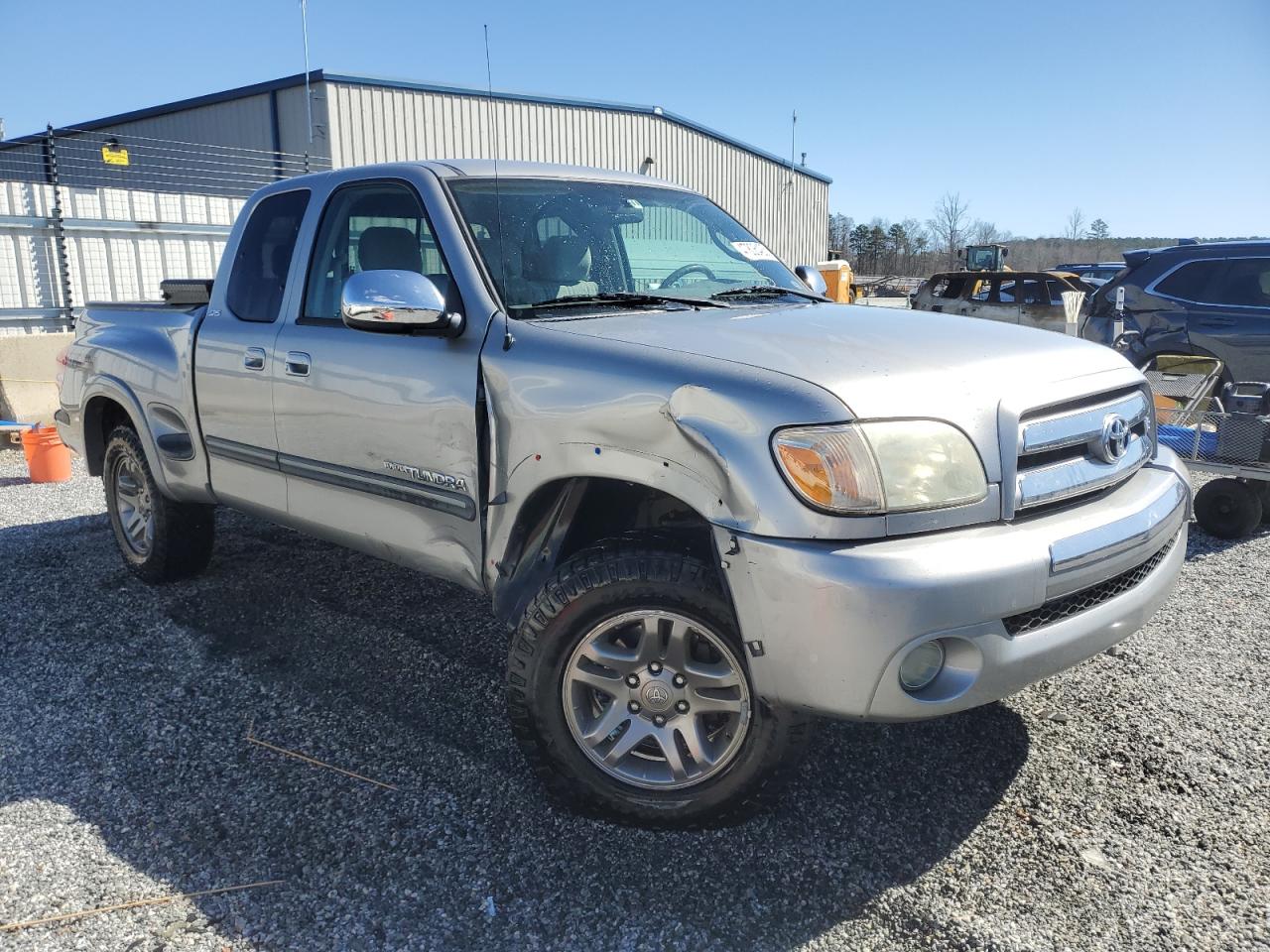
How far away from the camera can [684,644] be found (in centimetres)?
262

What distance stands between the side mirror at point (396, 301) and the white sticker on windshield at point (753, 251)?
144 cm

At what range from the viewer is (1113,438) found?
2.76 m

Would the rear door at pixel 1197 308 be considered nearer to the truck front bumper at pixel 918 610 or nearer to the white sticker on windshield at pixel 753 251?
the white sticker on windshield at pixel 753 251

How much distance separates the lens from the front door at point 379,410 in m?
3.05

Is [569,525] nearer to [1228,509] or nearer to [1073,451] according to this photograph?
[1073,451]

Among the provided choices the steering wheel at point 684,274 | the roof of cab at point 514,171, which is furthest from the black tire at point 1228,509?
the roof of cab at point 514,171

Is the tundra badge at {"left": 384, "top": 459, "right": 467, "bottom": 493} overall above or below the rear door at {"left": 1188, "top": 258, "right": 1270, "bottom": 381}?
below

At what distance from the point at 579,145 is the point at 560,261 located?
19.3m

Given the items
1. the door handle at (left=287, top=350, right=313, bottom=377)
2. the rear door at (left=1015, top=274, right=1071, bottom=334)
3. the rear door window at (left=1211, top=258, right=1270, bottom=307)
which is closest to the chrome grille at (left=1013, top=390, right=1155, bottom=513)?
the door handle at (left=287, top=350, right=313, bottom=377)

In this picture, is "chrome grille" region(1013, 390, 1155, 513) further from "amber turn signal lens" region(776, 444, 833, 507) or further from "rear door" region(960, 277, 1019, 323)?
"rear door" region(960, 277, 1019, 323)

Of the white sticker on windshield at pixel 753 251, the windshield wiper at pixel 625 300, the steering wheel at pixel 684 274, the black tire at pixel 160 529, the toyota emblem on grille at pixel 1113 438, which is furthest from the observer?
the black tire at pixel 160 529

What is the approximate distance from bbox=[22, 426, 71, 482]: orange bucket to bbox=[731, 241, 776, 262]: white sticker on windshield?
608 cm

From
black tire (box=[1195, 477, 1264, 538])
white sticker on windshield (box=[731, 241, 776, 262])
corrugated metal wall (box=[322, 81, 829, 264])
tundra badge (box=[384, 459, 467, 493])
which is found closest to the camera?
tundra badge (box=[384, 459, 467, 493])

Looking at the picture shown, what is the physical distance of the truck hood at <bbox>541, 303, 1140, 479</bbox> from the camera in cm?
241
